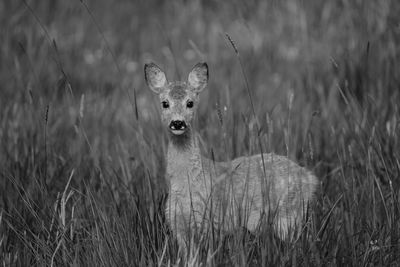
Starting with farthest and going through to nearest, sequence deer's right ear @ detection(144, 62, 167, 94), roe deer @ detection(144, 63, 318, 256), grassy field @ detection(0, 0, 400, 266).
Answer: deer's right ear @ detection(144, 62, 167, 94)
roe deer @ detection(144, 63, 318, 256)
grassy field @ detection(0, 0, 400, 266)

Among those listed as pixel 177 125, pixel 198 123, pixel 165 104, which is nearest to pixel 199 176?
pixel 177 125

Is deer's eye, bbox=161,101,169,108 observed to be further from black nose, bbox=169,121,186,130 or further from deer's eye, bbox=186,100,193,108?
black nose, bbox=169,121,186,130

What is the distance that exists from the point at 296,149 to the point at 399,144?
2.63 feet

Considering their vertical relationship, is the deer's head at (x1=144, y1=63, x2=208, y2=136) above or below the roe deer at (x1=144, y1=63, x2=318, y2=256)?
above

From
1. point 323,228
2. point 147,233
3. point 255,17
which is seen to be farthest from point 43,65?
point 323,228

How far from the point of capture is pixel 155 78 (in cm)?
503

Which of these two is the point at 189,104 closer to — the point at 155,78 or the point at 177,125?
the point at 177,125

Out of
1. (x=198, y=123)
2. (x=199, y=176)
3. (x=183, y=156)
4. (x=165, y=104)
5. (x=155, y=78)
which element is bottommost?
(x=199, y=176)

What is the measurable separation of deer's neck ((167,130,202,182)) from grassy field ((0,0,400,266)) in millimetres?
185

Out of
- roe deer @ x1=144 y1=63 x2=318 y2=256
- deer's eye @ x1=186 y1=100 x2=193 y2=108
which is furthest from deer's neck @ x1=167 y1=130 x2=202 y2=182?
deer's eye @ x1=186 y1=100 x2=193 y2=108

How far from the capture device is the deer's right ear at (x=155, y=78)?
4.98 meters

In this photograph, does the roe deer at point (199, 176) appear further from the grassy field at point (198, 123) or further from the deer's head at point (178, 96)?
the grassy field at point (198, 123)

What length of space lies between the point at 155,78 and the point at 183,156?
0.67 meters

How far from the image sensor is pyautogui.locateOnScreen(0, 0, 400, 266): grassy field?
157 inches
